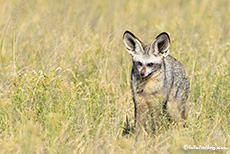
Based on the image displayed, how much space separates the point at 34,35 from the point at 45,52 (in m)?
1.07

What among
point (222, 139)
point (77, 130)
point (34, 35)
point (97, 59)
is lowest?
point (222, 139)

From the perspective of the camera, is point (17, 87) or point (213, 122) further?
point (213, 122)

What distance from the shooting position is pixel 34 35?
8.39 m

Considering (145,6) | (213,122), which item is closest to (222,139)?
(213,122)

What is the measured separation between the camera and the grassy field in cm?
540

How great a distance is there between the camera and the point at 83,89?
6430 mm

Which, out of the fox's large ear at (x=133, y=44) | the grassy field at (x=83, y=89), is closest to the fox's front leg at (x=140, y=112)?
the grassy field at (x=83, y=89)

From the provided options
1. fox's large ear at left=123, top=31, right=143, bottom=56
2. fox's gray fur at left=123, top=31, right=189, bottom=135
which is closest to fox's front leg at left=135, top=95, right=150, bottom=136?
fox's gray fur at left=123, top=31, right=189, bottom=135

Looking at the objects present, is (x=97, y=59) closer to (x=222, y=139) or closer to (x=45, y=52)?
(x=45, y=52)

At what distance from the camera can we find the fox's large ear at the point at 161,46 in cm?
626

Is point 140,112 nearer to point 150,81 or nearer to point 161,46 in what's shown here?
point 150,81

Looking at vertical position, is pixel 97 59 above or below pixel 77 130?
above

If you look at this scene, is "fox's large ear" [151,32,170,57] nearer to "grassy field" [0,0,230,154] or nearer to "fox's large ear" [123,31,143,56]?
"fox's large ear" [123,31,143,56]

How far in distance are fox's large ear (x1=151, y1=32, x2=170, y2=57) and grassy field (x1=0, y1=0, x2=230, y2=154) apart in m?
0.74
